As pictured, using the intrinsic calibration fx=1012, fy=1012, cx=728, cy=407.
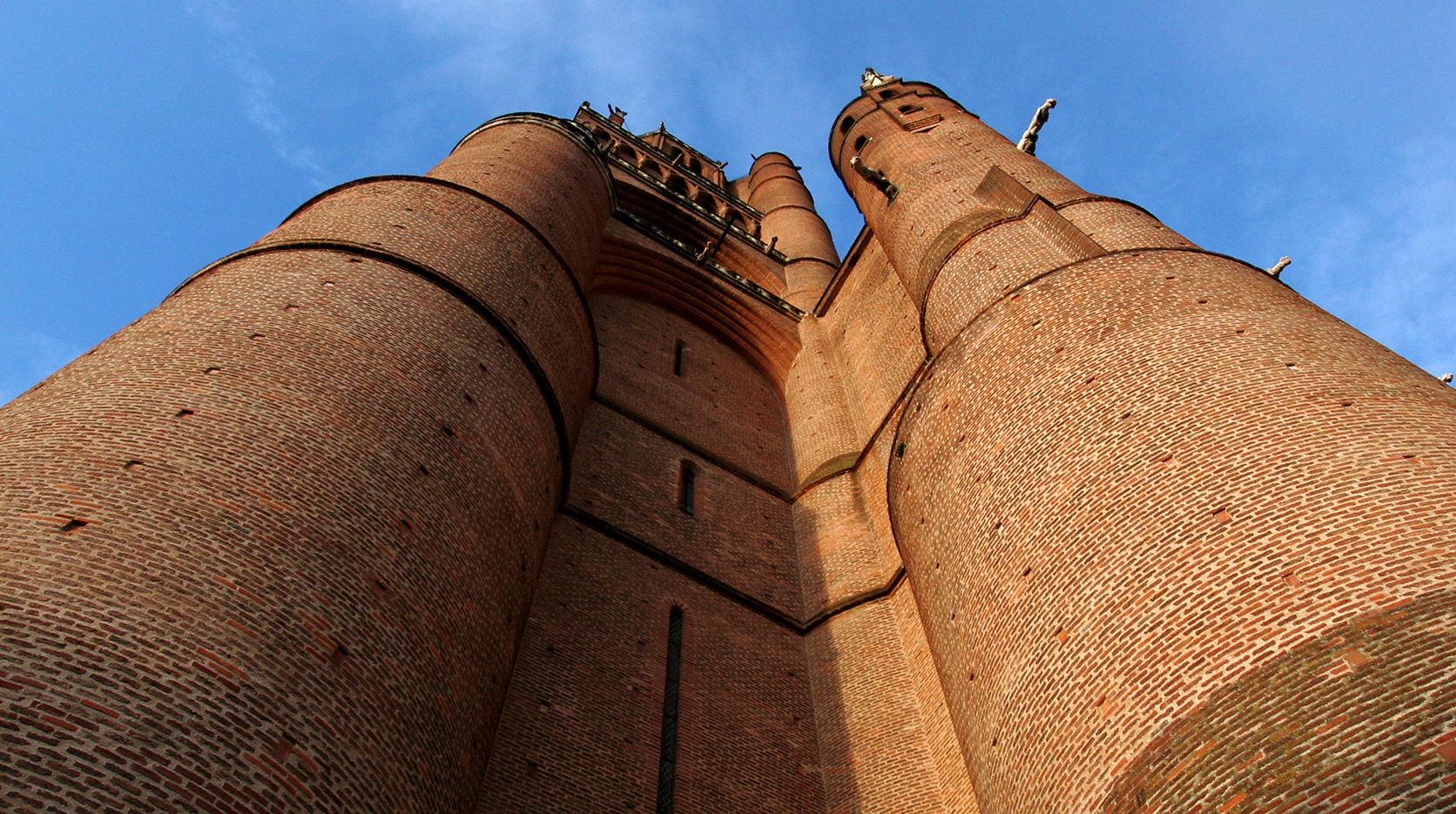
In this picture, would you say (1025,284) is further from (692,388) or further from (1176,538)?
(692,388)

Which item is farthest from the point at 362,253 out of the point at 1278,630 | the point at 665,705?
the point at 1278,630

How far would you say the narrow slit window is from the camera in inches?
408

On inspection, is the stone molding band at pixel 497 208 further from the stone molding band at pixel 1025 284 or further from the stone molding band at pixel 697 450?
the stone molding band at pixel 1025 284

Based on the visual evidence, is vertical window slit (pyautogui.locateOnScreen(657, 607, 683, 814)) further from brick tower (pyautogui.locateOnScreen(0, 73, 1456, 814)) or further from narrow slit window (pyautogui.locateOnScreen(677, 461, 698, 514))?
narrow slit window (pyautogui.locateOnScreen(677, 461, 698, 514))

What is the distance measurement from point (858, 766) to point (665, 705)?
1.54m

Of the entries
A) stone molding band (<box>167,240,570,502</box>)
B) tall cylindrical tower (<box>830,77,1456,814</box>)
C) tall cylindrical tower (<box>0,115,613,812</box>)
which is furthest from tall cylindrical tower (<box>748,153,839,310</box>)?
tall cylindrical tower (<box>0,115,613,812</box>)

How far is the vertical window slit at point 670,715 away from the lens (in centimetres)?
680

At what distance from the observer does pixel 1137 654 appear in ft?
15.8

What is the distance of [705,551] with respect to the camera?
382 inches

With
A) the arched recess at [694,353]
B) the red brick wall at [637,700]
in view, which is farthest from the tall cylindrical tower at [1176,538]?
the arched recess at [694,353]

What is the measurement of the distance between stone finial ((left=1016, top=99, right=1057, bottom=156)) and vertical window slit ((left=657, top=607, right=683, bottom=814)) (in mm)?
7961

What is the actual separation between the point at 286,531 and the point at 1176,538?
443cm

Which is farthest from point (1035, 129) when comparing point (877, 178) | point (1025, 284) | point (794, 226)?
point (794, 226)

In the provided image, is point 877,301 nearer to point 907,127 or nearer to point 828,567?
point 907,127
